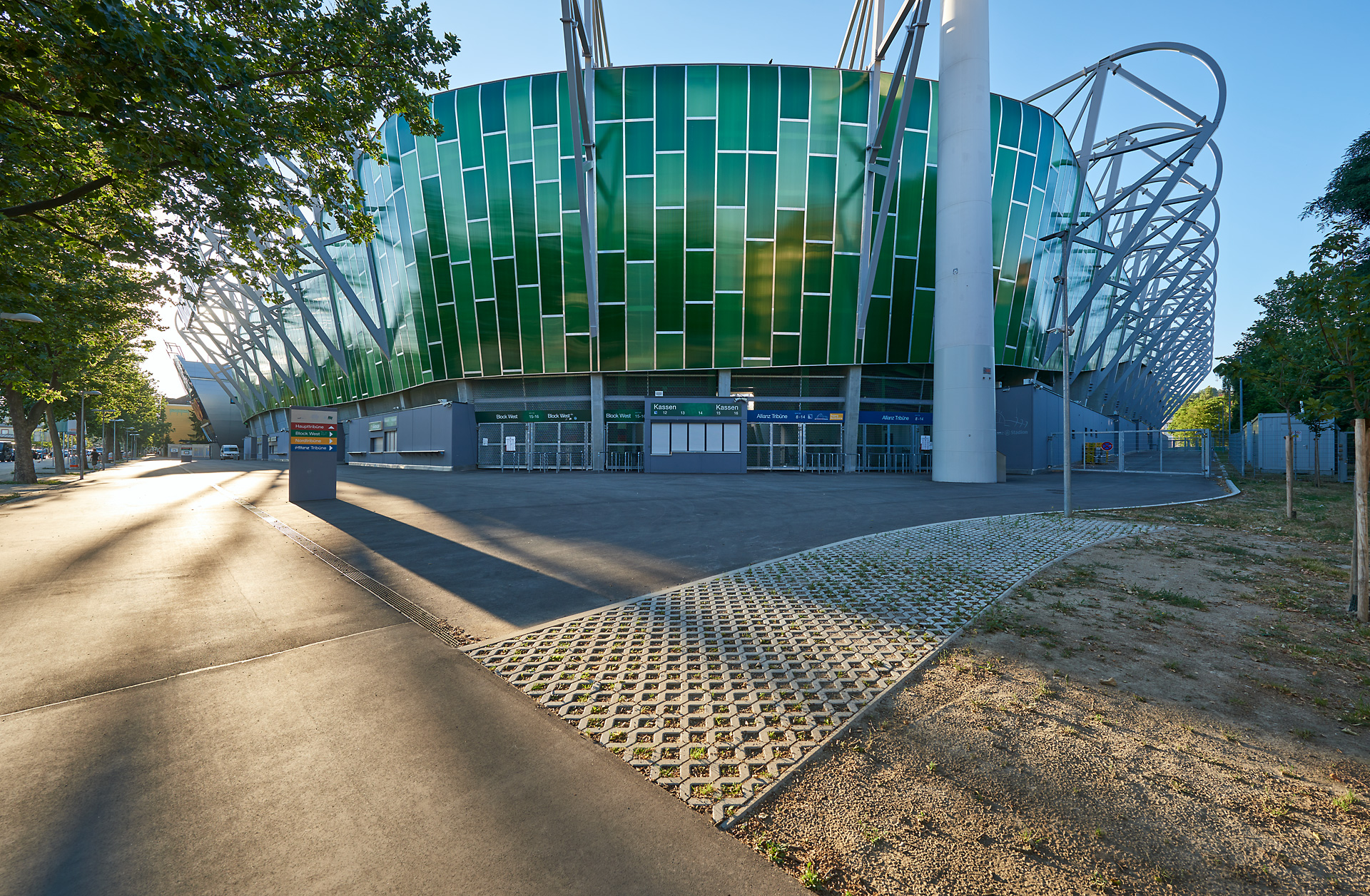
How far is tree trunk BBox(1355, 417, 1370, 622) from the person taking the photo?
5.51 meters

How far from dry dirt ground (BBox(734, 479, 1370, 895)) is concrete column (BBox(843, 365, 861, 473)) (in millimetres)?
26209

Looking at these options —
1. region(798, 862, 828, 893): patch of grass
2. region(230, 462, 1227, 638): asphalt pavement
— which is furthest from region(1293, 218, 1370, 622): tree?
region(798, 862, 828, 893): patch of grass

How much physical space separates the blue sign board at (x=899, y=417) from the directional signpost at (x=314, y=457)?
86.3 ft

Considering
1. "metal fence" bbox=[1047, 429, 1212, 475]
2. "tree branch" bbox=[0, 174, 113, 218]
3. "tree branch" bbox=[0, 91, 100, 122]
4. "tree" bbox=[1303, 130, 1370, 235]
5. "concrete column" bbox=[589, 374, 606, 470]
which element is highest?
"tree" bbox=[1303, 130, 1370, 235]

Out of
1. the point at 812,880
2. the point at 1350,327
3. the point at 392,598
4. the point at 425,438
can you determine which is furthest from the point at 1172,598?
the point at 425,438

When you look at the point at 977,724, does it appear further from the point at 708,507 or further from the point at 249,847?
the point at 708,507

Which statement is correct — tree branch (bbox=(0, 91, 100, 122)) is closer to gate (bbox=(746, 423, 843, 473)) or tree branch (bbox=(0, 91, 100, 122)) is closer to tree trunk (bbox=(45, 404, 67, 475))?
gate (bbox=(746, 423, 843, 473))

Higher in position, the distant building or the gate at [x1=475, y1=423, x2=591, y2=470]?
the distant building

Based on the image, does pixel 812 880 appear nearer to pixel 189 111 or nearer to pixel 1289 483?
pixel 189 111

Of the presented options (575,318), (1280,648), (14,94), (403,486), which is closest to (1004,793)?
(1280,648)

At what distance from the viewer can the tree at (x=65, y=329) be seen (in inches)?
637

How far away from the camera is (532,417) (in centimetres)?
3294

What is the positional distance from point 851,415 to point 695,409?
9211 millimetres

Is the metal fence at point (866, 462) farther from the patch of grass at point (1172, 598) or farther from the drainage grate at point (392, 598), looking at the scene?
the drainage grate at point (392, 598)
